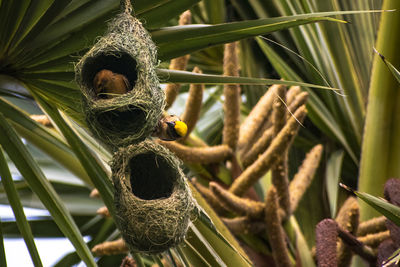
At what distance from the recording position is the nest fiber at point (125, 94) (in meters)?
1.20

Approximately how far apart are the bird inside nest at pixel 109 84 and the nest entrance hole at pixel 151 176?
0.53ft

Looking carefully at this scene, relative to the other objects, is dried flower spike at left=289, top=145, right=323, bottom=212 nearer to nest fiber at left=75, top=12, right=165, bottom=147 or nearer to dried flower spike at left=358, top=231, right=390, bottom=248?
dried flower spike at left=358, top=231, right=390, bottom=248

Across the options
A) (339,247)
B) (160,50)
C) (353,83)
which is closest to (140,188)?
(160,50)

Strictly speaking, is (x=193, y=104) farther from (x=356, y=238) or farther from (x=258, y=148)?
(x=356, y=238)

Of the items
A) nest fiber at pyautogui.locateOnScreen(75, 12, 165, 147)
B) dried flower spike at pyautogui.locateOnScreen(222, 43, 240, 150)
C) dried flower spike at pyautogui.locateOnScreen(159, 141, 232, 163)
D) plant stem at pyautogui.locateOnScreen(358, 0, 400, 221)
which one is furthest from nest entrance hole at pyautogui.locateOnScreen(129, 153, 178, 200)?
plant stem at pyautogui.locateOnScreen(358, 0, 400, 221)

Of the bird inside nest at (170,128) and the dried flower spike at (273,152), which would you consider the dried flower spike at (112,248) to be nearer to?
the dried flower spike at (273,152)

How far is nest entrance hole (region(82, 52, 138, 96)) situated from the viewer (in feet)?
4.22

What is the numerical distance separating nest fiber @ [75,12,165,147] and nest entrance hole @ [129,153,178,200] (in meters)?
0.13

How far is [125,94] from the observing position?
1.21m

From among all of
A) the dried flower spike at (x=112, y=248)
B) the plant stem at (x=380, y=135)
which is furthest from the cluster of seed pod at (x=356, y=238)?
the dried flower spike at (x=112, y=248)

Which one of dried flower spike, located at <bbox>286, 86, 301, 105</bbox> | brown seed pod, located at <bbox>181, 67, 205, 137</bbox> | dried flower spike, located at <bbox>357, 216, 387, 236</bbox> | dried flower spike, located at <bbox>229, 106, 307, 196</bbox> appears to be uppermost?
brown seed pod, located at <bbox>181, 67, 205, 137</bbox>

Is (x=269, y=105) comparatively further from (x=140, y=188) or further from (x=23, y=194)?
(x=23, y=194)

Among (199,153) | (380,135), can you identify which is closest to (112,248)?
(199,153)

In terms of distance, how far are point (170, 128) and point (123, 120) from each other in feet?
0.43
